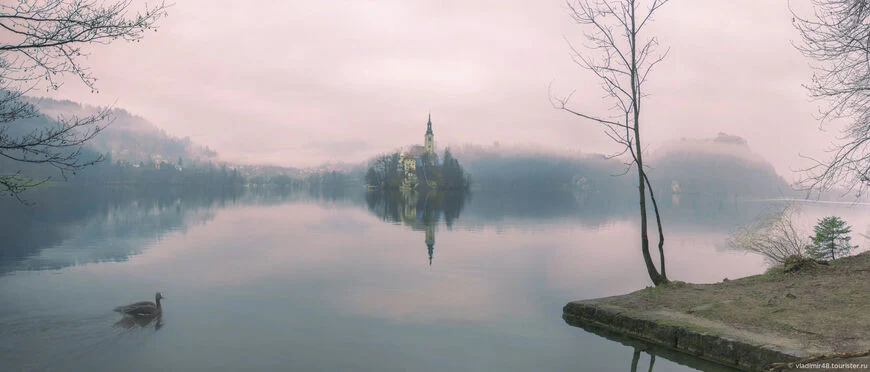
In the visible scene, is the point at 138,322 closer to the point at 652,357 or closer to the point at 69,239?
the point at 652,357

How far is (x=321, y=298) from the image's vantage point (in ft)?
51.1

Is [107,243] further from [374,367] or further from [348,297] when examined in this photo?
[374,367]

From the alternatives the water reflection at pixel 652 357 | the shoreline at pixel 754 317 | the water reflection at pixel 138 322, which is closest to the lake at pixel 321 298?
the water reflection at pixel 652 357

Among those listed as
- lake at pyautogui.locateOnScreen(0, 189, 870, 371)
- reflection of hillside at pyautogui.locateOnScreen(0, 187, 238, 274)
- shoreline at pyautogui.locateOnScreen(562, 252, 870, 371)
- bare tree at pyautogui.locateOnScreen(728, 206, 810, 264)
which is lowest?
lake at pyautogui.locateOnScreen(0, 189, 870, 371)

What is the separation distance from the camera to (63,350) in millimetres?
10289

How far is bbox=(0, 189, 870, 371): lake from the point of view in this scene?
10.2m

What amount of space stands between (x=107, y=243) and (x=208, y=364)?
2343 centimetres

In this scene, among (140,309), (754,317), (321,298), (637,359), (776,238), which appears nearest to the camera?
(637,359)

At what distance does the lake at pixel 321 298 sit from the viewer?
33.3 feet

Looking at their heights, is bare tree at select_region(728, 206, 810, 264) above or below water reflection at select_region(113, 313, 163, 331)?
above

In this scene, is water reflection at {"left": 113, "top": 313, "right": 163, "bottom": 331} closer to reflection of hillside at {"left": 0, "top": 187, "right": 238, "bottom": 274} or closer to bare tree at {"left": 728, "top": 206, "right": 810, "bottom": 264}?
reflection of hillside at {"left": 0, "top": 187, "right": 238, "bottom": 274}

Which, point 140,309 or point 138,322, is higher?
point 140,309

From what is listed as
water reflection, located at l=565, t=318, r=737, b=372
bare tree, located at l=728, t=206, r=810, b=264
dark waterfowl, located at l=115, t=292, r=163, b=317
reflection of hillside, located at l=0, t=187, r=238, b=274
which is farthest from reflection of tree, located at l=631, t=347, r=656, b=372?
reflection of hillside, located at l=0, t=187, r=238, b=274

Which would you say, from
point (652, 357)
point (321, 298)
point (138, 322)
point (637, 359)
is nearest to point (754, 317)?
point (652, 357)
